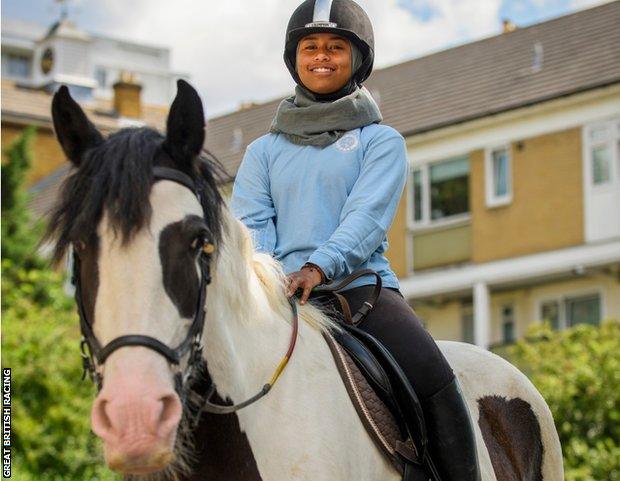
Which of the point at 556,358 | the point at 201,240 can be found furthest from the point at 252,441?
the point at 556,358

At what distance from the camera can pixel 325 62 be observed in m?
6.66

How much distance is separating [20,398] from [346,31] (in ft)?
67.3

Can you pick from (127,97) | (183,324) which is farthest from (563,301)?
(183,324)

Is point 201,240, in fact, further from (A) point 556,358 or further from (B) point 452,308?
(B) point 452,308

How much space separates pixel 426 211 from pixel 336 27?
1240 inches

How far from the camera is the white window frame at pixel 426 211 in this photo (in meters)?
37.3

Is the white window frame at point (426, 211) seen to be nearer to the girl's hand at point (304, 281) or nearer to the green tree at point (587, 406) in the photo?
the green tree at point (587, 406)

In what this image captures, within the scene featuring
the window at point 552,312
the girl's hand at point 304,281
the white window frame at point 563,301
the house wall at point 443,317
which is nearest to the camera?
the girl's hand at point 304,281

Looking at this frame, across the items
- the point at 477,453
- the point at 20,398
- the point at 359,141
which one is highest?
the point at 359,141

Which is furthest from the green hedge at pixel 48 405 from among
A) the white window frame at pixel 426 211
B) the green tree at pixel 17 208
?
the white window frame at pixel 426 211

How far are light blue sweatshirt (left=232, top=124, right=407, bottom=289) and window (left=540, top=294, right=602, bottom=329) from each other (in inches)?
1140

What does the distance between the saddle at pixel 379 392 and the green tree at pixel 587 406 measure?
13991mm

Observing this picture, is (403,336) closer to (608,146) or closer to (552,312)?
(608,146)

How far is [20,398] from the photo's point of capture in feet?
85.4
